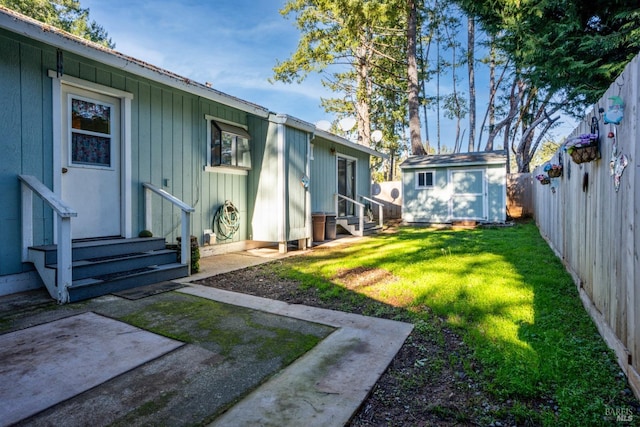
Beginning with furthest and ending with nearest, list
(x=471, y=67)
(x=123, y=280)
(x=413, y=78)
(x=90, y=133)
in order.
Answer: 1. (x=471, y=67)
2. (x=413, y=78)
3. (x=90, y=133)
4. (x=123, y=280)

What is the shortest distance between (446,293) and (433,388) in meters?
1.82

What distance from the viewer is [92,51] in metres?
3.79

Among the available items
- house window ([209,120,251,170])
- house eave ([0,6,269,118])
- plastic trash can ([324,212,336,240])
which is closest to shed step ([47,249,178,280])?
house window ([209,120,251,170])

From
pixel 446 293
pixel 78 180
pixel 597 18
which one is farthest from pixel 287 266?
pixel 597 18

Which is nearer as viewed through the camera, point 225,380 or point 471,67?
point 225,380

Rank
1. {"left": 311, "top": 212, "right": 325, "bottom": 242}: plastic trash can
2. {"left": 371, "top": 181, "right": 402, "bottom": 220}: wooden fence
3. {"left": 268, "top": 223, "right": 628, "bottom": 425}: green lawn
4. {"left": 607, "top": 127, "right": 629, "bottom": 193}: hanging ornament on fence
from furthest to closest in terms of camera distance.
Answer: {"left": 371, "top": 181, "right": 402, "bottom": 220}: wooden fence < {"left": 311, "top": 212, "right": 325, "bottom": 242}: plastic trash can < {"left": 607, "top": 127, "right": 629, "bottom": 193}: hanging ornament on fence < {"left": 268, "top": 223, "right": 628, "bottom": 425}: green lawn

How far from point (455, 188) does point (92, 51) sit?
36.0 ft

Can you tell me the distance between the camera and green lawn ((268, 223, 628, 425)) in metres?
1.90

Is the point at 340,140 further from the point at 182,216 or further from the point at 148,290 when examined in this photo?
the point at 148,290

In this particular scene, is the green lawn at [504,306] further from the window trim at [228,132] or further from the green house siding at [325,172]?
the green house siding at [325,172]

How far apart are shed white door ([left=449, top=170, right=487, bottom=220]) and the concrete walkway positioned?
9887 mm

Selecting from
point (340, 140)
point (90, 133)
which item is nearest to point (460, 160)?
point (340, 140)

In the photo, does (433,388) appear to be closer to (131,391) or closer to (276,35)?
(131,391)

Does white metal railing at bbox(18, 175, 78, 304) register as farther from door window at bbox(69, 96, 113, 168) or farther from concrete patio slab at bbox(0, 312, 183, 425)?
door window at bbox(69, 96, 113, 168)
